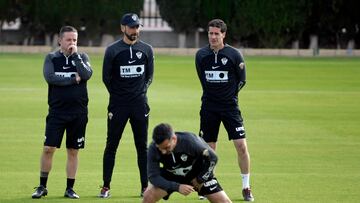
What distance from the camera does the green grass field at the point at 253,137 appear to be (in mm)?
15547

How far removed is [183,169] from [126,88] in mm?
2744

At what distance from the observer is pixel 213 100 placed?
48.3ft

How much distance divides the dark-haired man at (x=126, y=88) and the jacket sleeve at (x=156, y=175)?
8.95ft

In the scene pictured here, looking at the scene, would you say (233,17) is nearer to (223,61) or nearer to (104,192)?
(223,61)

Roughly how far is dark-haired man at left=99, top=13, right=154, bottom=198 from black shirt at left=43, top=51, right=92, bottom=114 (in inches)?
13.8

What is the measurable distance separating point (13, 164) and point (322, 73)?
29.0 metres

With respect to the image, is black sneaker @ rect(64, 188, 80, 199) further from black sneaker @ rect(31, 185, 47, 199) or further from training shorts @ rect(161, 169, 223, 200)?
training shorts @ rect(161, 169, 223, 200)

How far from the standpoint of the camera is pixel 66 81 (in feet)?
46.7

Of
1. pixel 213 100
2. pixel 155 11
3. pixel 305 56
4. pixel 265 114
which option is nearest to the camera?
pixel 213 100

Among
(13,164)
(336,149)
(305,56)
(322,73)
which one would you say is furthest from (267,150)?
(305,56)

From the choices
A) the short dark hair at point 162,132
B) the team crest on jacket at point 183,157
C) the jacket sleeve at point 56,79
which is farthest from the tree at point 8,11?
the short dark hair at point 162,132

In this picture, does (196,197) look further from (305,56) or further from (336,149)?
(305,56)

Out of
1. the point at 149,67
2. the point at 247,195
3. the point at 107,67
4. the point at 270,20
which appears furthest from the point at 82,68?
the point at 270,20

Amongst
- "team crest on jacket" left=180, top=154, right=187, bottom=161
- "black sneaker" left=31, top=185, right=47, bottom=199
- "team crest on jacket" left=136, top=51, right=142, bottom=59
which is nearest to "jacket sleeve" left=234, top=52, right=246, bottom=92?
"team crest on jacket" left=136, top=51, right=142, bottom=59
